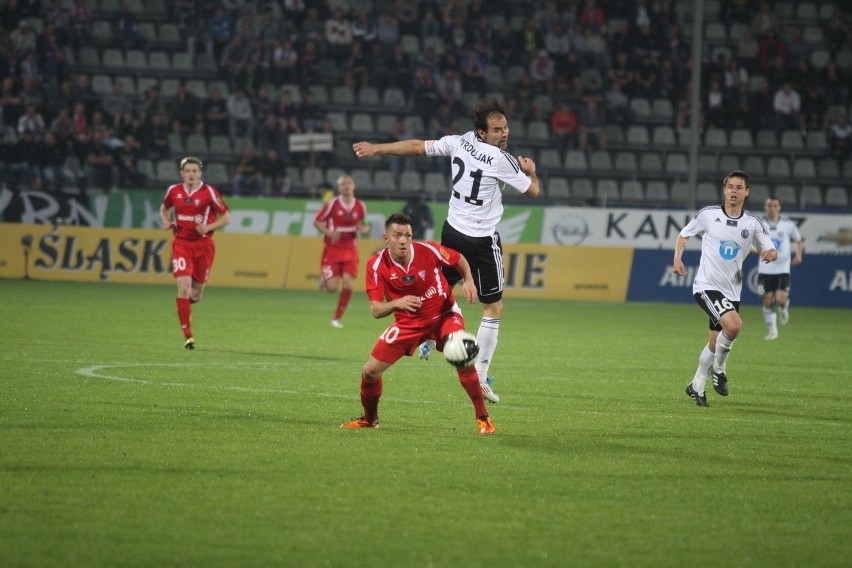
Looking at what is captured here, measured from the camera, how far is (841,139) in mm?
33812

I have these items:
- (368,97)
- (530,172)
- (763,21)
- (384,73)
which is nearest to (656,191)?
(763,21)

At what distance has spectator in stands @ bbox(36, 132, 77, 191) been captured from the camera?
95.0 feet

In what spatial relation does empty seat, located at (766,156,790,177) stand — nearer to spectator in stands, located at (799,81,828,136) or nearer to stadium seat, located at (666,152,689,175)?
spectator in stands, located at (799,81,828,136)

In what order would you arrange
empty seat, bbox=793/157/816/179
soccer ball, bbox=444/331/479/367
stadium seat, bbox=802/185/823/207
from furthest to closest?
empty seat, bbox=793/157/816/179, stadium seat, bbox=802/185/823/207, soccer ball, bbox=444/331/479/367

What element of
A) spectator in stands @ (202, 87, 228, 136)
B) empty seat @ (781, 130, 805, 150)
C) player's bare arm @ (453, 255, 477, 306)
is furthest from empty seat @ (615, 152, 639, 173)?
player's bare arm @ (453, 255, 477, 306)

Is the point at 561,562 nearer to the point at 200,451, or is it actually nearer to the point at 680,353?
the point at 200,451

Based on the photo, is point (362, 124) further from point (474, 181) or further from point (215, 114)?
point (474, 181)

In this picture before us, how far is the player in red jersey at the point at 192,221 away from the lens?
1608 cm

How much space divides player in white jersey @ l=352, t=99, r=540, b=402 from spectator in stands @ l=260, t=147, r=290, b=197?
1936cm

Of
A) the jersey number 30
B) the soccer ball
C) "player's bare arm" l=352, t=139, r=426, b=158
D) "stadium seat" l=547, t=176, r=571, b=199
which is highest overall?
"player's bare arm" l=352, t=139, r=426, b=158

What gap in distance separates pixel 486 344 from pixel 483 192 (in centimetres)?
137

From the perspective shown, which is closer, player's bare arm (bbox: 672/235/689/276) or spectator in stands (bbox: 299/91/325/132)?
player's bare arm (bbox: 672/235/689/276)

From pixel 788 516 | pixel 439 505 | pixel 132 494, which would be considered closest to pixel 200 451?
pixel 132 494

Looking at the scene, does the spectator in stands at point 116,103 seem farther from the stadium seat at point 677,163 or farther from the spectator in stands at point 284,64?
the stadium seat at point 677,163
